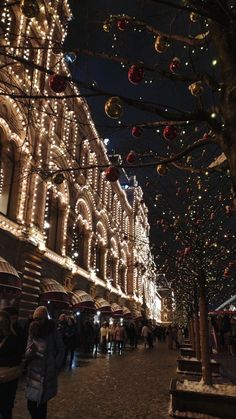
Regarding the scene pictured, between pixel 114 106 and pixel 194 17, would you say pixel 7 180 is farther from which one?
pixel 114 106

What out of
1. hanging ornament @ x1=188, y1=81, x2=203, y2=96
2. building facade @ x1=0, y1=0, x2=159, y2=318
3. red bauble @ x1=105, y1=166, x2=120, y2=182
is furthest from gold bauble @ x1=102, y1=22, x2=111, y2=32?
red bauble @ x1=105, y1=166, x2=120, y2=182

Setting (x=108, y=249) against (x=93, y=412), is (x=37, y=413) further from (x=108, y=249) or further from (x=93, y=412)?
(x=108, y=249)

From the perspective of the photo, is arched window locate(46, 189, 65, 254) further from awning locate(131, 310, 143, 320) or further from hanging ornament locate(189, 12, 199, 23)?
awning locate(131, 310, 143, 320)

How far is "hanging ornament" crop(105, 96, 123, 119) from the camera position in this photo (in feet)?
14.7

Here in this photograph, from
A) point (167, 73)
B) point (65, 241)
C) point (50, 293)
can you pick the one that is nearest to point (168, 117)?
point (167, 73)

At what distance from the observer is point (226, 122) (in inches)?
146

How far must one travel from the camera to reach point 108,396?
9164 mm

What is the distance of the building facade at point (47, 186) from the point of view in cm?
1400

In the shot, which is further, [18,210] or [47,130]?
[47,130]

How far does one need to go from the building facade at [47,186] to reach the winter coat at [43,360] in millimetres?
2570

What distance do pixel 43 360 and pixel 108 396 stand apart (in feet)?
15.4

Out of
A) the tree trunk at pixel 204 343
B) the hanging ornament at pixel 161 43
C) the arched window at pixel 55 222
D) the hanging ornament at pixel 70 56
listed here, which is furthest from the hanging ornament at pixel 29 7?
the arched window at pixel 55 222

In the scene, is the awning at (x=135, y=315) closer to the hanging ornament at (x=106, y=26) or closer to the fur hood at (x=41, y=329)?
the fur hood at (x=41, y=329)

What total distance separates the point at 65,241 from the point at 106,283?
11.7 meters
